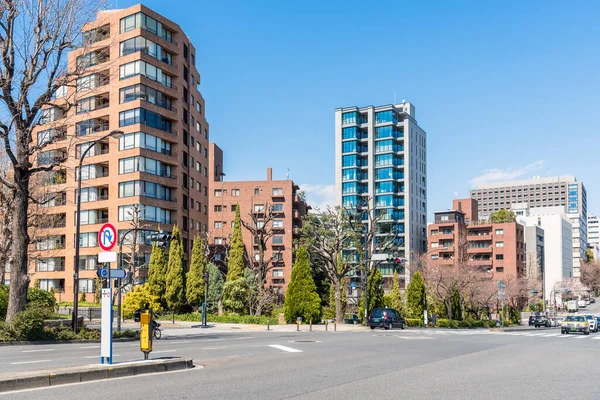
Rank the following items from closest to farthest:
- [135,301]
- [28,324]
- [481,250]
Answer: [28,324], [135,301], [481,250]

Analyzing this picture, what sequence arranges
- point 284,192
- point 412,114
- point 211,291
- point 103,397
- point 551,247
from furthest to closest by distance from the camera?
point 551,247 → point 412,114 → point 284,192 → point 211,291 → point 103,397

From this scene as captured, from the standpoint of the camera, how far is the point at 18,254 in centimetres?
2588

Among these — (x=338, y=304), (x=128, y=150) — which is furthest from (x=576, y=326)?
(x=128, y=150)

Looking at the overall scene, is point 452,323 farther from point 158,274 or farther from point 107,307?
point 107,307

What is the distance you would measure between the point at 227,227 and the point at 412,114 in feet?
154

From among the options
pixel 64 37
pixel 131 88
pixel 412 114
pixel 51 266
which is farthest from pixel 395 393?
pixel 412 114

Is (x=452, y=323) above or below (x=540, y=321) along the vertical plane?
above

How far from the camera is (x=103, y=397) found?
35.7 feet

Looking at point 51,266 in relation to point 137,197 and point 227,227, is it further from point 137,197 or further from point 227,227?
point 227,227

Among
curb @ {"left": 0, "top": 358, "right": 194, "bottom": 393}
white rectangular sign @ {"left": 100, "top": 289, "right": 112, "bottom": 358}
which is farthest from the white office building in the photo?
white rectangular sign @ {"left": 100, "top": 289, "right": 112, "bottom": 358}

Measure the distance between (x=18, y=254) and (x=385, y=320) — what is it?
24.5 m

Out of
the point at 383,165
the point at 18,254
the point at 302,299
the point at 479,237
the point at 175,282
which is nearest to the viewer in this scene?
the point at 18,254

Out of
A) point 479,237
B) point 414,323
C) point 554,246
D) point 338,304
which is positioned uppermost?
point 479,237

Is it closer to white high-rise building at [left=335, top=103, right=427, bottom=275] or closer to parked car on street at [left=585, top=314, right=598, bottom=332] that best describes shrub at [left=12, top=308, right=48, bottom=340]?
parked car on street at [left=585, top=314, right=598, bottom=332]
